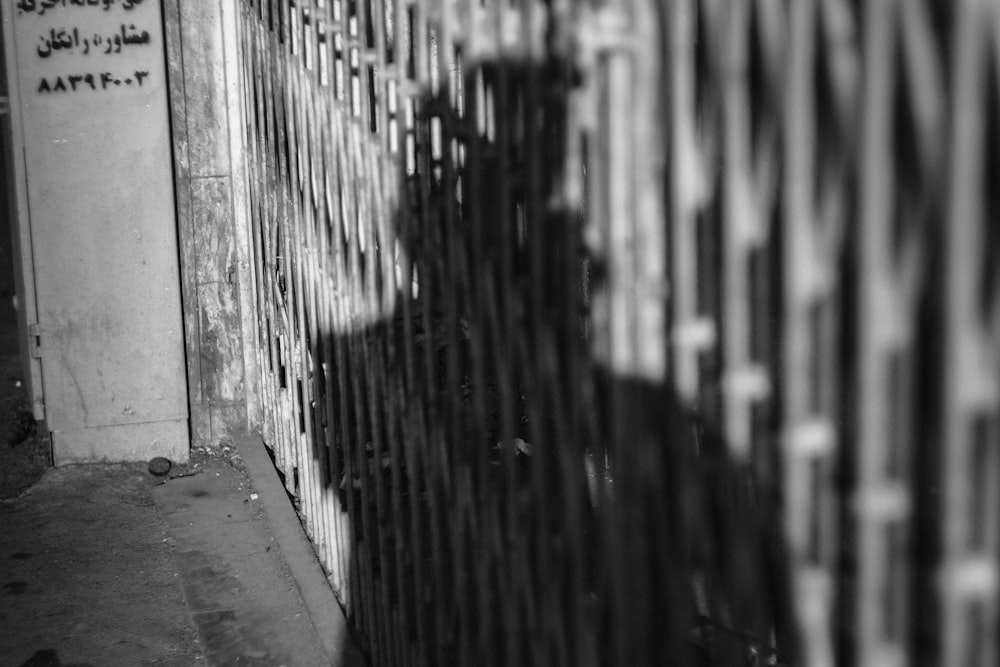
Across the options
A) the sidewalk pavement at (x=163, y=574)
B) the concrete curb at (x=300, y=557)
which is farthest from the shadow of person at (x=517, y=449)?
the sidewalk pavement at (x=163, y=574)

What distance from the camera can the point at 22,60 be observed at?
18.6 ft

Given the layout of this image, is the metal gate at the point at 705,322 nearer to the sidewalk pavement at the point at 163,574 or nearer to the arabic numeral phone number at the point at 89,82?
the sidewalk pavement at the point at 163,574

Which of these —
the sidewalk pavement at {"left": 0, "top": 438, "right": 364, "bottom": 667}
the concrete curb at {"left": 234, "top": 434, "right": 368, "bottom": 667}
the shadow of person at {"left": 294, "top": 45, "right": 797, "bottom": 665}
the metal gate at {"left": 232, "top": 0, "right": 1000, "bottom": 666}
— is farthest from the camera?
the sidewalk pavement at {"left": 0, "top": 438, "right": 364, "bottom": 667}

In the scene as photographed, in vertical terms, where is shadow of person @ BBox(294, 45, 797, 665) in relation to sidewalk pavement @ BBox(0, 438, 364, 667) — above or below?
above

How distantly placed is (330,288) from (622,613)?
2.26 meters

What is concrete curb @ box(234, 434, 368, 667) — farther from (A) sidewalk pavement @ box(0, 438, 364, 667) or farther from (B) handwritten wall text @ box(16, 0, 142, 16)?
(B) handwritten wall text @ box(16, 0, 142, 16)

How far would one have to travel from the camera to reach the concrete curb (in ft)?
12.3

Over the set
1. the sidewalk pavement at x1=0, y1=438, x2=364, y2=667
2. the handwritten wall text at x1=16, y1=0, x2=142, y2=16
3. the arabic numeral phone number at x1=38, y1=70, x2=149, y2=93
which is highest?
the handwritten wall text at x1=16, y1=0, x2=142, y2=16

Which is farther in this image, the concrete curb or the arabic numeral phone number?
the arabic numeral phone number

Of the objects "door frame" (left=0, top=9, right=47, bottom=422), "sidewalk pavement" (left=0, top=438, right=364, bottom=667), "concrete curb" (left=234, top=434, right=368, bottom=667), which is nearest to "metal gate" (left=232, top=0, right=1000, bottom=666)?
"concrete curb" (left=234, top=434, right=368, bottom=667)

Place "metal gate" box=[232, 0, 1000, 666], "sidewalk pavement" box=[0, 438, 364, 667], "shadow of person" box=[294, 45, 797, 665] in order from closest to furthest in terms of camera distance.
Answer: "metal gate" box=[232, 0, 1000, 666]
"shadow of person" box=[294, 45, 797, 665]
"sidewalk pavement" box=[0, 438, 364, 667]

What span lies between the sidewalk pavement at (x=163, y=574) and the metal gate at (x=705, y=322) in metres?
1.46

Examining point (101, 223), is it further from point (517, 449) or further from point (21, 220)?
point (517, 449)

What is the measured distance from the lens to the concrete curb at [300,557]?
3754mm
